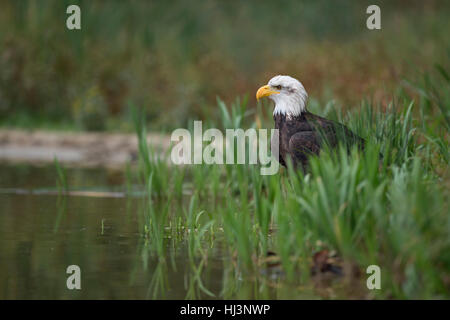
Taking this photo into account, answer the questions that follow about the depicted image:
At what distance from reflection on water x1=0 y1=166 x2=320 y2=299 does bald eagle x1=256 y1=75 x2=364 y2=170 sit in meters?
1.04

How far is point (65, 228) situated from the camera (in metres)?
7.46

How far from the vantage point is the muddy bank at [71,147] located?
13031 millimetres

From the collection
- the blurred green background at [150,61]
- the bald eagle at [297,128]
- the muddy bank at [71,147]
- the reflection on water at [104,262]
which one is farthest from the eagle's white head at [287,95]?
the blurred green background at [150,61]

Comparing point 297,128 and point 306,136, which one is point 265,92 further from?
point 306,136

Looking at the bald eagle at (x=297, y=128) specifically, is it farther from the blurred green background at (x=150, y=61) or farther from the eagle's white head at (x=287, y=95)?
the blurred green background at (x=150, y=61)

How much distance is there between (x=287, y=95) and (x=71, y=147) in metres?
6.75

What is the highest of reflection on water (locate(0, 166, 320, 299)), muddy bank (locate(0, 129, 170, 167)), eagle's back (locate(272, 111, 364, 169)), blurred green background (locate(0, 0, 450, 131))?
blurred green background (locate(0, 0, 450, 131))

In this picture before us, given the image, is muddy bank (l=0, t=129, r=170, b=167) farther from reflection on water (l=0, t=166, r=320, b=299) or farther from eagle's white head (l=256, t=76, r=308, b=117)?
eagle's white head (l=256, t=76, r=308, b=117)

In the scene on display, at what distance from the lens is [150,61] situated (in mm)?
15711

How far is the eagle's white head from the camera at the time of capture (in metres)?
7.44

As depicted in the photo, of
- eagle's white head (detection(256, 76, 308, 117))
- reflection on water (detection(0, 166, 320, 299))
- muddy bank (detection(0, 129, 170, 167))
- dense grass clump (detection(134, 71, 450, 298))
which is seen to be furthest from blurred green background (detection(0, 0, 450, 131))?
dense grass clump (detection(134, 71, 450, 298))

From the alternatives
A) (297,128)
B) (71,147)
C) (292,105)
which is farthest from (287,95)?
(71,147)

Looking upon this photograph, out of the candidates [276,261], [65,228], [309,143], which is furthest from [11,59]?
[276,261]

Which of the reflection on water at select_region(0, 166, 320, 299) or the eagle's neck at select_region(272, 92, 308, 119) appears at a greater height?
the eagle's neck at select_region(272, 92, 308, 119)
